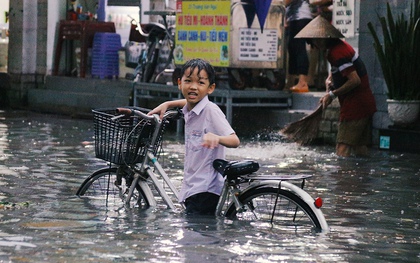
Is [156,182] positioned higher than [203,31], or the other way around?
[203,31]

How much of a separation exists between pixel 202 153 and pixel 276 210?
67 cm

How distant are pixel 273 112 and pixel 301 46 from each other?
1520 mm

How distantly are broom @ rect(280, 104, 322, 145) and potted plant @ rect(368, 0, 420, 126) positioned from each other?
110 centimetres

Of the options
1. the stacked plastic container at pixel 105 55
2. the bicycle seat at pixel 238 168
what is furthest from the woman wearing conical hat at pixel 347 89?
the stacked plastic container at pixel 105 55

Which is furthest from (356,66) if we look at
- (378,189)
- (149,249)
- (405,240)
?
(149,249)

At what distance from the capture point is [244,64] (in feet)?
53.5

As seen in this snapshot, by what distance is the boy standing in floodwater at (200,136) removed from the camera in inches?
287

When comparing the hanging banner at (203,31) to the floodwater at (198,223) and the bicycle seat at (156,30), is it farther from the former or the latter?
the floodwater at (198,223)

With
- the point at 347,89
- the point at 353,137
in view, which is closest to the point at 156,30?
the point at 353,137

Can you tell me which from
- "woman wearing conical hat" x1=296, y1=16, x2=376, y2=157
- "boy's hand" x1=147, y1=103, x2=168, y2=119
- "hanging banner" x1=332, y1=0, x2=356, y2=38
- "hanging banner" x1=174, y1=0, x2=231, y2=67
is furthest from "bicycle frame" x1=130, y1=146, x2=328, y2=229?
"hanging banner" x1=174, y1=0, x2=231, y2=67

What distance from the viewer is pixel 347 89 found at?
1258cm

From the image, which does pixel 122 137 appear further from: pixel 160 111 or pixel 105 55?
pixel 105 55

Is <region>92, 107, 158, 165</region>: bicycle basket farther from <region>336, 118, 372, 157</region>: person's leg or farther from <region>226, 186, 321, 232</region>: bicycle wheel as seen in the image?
<region>336, 118, 372, 157</region>: person's leg

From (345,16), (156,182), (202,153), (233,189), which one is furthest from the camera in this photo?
(345,16)
